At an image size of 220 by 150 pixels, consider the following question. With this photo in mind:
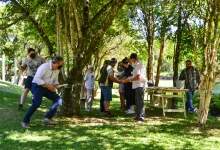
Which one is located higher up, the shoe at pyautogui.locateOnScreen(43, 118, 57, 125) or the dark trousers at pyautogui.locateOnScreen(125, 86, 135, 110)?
the dark trousers at pyautogui.locateOnScreen(125, 86, 135, 110)

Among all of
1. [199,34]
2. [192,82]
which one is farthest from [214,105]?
[199,34]

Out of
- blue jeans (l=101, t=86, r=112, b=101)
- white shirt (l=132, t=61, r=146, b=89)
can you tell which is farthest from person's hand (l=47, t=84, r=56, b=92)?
blue jeans (l=101, t=86, r=112, b=101)

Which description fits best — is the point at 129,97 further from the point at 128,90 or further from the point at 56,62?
the point at 56,62

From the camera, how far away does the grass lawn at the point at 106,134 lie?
10367 mm

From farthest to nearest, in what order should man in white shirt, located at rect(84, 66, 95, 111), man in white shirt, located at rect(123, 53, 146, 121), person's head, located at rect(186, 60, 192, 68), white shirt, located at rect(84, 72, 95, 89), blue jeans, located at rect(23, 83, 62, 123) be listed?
person's head, located at rect(186, 60, 192, 68), white shirt, located at rect(84, 72, 95, 89), man in white shirt, located at rect(84, 66, 95, 111), man in white shirt, located at rect(123, 53, 146, 121), blue jeans, located at rect(23, 83, 62, 123)

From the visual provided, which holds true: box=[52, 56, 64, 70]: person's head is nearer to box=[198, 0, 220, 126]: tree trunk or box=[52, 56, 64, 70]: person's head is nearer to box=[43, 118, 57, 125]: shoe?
box=[43, 118, 57, 125]: shoe

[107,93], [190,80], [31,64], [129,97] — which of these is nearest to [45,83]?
[31,64]

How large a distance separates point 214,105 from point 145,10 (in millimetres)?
7244

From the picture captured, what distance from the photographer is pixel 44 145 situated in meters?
10.3

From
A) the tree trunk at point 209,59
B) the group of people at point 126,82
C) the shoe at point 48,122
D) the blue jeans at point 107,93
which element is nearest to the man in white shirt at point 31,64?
the group of people at point 126,82

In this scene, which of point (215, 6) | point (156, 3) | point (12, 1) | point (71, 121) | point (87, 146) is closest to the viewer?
point (87, 146)

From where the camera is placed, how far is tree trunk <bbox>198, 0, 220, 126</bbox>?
13.0 m

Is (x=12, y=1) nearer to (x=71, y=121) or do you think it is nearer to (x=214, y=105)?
(x=71, y=121)

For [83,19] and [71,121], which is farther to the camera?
[83,19]
